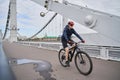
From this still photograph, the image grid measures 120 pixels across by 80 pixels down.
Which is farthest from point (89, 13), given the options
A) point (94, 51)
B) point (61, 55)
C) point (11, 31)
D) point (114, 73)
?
point (11, 31)

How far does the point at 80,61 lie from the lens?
5684 mm

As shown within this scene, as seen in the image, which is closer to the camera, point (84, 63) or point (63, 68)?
point (84, 63)

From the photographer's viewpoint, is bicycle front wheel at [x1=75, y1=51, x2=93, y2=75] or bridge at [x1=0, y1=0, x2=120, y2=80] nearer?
bridge at [x1=0, y1=0, x2=120, y2=80]

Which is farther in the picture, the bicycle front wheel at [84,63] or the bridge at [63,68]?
the bicycle front wheel at [84,63]

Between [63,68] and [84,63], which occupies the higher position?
[84,63]

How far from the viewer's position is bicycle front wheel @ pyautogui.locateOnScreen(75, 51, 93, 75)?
17.4 ft

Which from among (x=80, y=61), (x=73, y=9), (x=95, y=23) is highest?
(x=73, y=9)

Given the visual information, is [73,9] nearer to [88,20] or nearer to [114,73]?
[88,20]

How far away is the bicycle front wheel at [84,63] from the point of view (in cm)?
532

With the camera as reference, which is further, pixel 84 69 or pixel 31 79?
pixel 84 69

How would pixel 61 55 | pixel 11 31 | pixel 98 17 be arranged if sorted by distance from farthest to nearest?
1. pixel 11 31
2. pixel 61 55
3. pixel 98 17

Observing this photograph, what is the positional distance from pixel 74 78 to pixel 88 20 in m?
1.47

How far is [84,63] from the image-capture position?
218 inches

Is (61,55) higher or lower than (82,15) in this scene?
lower
